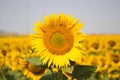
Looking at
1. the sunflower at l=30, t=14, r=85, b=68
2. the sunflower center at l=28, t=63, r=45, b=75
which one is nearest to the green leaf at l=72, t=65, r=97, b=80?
the sunflower at l=30, t=14, r=85, b=68

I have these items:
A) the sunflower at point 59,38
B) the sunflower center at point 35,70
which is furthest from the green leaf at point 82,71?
the sunflower center at point 35,70

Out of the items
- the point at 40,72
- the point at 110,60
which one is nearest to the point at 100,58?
the point at 110,60

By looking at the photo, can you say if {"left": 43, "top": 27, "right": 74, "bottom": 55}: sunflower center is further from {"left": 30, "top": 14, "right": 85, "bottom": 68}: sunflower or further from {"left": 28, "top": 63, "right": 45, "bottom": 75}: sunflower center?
{"left": 28, "top": 63, "right": 45, "bottom": 75}: sunflower center

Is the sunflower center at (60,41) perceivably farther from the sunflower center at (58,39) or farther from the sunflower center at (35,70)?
the sunflower center at (35,70)

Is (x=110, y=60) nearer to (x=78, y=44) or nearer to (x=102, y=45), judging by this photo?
(x=102, y=45)

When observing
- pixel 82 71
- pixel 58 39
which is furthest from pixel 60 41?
pixel 82 71

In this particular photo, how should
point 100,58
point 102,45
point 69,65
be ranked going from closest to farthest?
point 69,65, point 100,58, point 102,45

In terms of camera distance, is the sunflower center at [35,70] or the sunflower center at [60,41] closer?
the sunflower center at [60,41]
